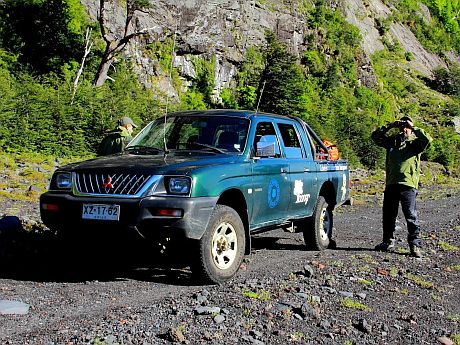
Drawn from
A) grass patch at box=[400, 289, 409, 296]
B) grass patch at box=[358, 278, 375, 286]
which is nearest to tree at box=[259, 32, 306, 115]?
grass patch at box=[358, 278, 375, 286]

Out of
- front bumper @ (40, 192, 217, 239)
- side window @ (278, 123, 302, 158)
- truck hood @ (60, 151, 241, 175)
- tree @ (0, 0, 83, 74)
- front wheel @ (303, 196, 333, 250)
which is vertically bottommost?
front wheel @ (303, 196, 333, 250)

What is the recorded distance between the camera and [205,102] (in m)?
42.8

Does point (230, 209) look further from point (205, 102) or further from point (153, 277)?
point (205, 102)

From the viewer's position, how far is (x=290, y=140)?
26.9 feet

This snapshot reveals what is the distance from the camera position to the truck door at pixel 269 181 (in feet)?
22.5

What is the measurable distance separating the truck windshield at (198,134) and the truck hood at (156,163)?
12.0 inches

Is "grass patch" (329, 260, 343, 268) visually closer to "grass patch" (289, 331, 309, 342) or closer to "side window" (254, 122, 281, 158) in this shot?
"side window" (254, 122, 281, 158)

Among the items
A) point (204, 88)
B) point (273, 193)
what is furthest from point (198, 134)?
point (204, 88)

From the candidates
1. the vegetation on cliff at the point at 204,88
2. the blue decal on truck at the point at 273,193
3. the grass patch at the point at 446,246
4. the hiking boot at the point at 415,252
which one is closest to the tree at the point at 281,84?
the vegetation on cliff at the point at 204,88

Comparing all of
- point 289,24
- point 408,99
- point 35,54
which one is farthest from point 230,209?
point 408,99

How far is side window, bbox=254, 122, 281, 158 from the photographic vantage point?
696cm

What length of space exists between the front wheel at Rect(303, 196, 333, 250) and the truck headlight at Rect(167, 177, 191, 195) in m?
3.33

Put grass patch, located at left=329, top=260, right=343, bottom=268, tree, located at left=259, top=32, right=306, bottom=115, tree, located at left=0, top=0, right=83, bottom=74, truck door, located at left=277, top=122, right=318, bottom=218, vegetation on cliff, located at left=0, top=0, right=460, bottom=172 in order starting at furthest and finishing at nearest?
1. tree, located at left=259, top=32, right=306, bottom=115
2. tree, located at left=0, top=0, right=83, bottom=74
3. vegetation on cliff, located at left=0, top=0, right=460, bottom=172
4. truck door, located at left=277, top=122, right=318, bottom=218
5. grass patch, located at left=329, top=260, right=343, bottom=268

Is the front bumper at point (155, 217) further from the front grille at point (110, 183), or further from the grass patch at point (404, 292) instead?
the grass patch at point (404, 292)
